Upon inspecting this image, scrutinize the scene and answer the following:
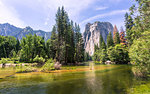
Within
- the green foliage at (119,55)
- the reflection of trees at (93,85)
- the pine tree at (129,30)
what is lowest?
the reflection of trees at (93,85)

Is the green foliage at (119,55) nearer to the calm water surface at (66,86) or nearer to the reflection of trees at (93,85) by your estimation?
the calm water surface at (66,86)

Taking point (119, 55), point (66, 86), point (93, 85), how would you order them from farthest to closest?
point (119, 55)
point (93, 85)
point (66, 86)

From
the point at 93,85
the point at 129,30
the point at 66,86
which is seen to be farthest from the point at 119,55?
the point at 66,86

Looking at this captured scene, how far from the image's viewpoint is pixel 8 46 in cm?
6294

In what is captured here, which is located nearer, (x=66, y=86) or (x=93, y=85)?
(x=66, y=86)

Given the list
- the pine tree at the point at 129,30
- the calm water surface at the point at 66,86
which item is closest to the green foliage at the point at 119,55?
the pine tree at the point at 129,30

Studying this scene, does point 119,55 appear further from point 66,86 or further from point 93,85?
point 66,86

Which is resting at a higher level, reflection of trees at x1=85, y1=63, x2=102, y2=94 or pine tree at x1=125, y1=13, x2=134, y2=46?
pine tree at x1=125, y1=13, x2=134, y2=46

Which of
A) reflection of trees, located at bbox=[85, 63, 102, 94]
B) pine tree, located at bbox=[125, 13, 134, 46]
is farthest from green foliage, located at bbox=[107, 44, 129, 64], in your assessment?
reflection of trees, located at bbox=[85, 63, 102, 94]

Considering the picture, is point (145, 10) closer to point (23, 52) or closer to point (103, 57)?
point (23, 52)

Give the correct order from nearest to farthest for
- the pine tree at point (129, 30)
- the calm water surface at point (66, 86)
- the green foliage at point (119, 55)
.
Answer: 1. the calm water surface at point (66, 86)
2. the pine tree at point (129, 30)
3. the green foliage at point (119, 55)

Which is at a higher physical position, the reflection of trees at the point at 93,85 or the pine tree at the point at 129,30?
the pine tree at the point at 129,30

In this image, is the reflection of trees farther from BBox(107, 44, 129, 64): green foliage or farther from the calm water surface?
BBox(107, 44, 129, 64): green foliage

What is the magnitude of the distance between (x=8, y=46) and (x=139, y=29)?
72.6 metres
